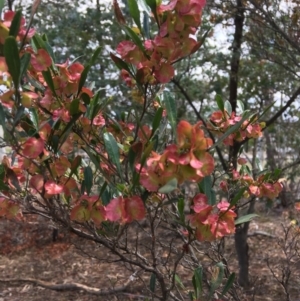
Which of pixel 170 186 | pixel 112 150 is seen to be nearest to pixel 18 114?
pixel 112 150

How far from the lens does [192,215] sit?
99 cm

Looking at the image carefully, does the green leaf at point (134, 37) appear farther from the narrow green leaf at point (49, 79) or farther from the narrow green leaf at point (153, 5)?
the narrow green leaf at point (49, 79)

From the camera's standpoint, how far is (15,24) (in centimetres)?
85

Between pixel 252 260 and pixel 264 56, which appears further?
pixel 252 260

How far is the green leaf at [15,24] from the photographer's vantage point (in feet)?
2.80

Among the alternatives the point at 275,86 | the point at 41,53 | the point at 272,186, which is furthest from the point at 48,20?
the point at 41,53

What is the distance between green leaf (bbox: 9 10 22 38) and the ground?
2.91 m

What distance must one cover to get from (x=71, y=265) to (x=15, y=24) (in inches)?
181

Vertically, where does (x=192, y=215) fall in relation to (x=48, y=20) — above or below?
below

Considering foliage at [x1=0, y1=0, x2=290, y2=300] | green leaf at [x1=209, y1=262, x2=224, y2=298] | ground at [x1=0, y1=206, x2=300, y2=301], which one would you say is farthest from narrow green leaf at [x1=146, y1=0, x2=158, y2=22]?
ground at [x1=0, y1=206, x2=300, y2=301]

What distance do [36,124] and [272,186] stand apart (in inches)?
36.3

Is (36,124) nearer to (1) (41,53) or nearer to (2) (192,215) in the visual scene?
(1) (41,53)

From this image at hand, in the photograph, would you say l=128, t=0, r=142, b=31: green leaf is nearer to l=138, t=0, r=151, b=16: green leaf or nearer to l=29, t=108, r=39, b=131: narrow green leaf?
l=138, t=0, r=151, b=16: green leaf

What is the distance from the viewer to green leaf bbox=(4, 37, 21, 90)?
0.79 m
